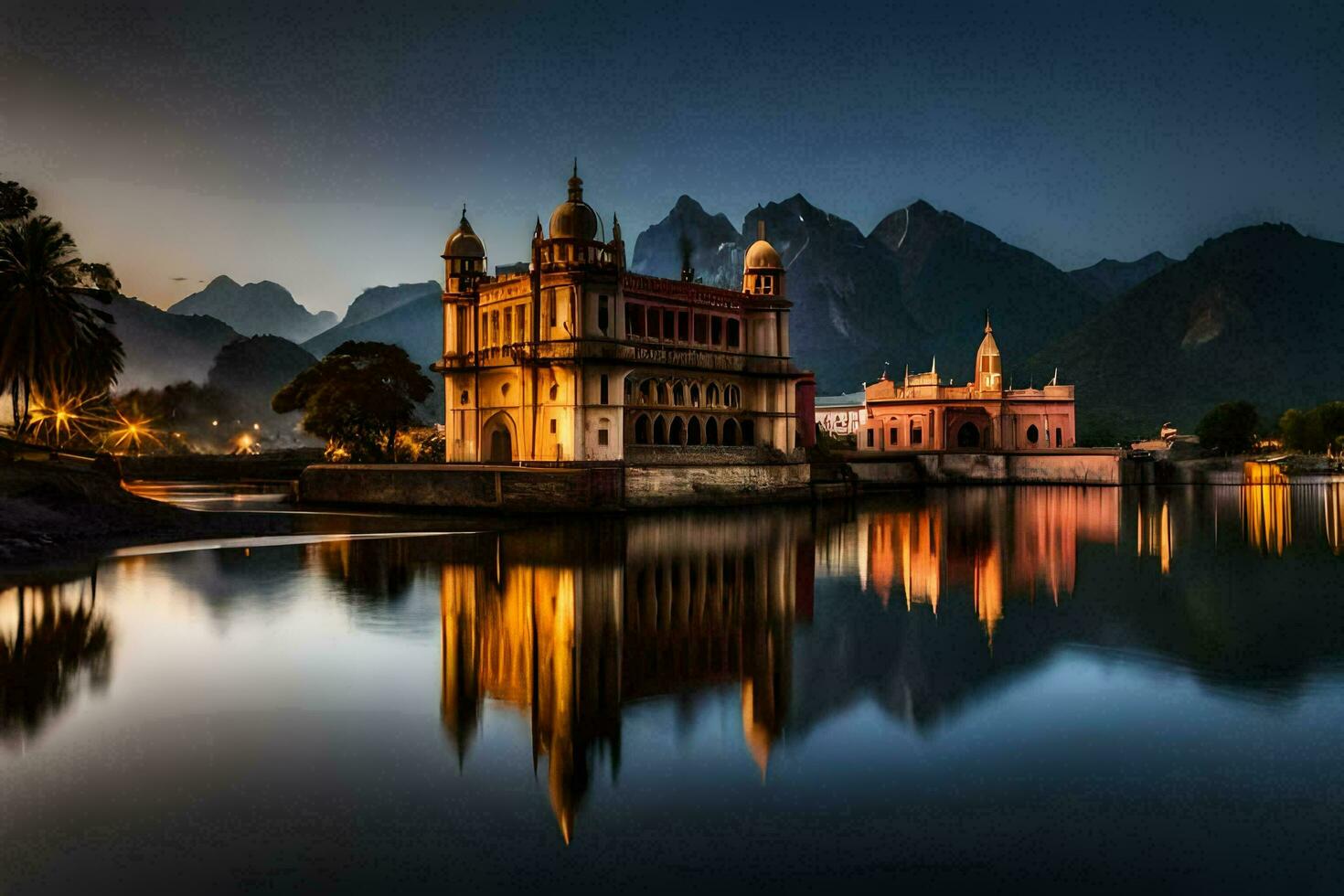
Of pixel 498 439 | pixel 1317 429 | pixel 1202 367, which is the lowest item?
pixel 498 439

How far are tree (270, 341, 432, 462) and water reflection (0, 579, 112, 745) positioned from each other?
150 ft

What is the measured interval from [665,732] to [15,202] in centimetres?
4686

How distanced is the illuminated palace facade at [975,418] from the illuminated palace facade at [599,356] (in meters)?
32.7

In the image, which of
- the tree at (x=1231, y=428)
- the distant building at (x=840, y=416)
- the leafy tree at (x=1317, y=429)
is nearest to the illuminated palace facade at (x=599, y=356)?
the distant building at (x=840, y=416)

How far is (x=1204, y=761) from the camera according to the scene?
11.2 meters

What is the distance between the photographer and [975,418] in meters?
97.9

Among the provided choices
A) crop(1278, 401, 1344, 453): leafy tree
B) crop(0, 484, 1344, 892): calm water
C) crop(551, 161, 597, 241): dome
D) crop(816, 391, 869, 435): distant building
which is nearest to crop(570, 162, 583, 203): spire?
crop(551, 161, 597, 241): dome

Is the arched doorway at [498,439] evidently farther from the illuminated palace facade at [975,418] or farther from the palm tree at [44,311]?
the illuminated palace facade at [975,418]

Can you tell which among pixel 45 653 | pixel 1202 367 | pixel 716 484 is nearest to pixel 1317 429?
pixel 1202 367

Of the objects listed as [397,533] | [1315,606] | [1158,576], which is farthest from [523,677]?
[397,533]

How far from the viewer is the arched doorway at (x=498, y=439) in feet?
195

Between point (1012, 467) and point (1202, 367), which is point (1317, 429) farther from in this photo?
point (1202, 367)

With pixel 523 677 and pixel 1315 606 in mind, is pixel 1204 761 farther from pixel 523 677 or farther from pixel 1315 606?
pixel 1315 606

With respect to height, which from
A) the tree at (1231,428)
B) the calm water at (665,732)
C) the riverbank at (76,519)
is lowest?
the calm water at (665,732)
